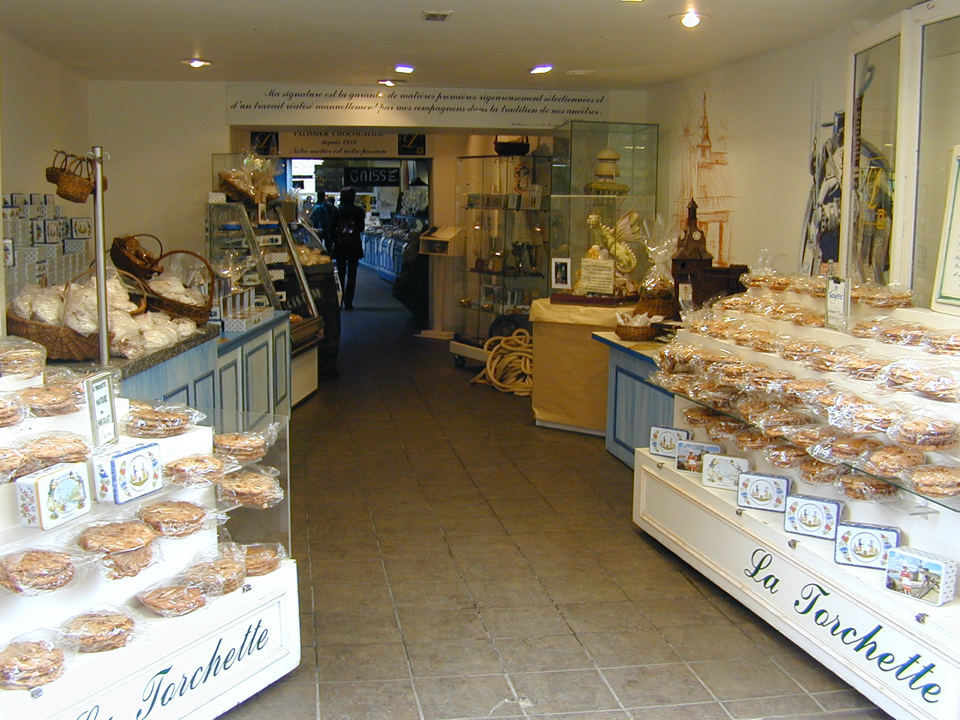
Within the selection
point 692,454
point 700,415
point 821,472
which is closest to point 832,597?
point 821,472

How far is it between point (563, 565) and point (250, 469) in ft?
5.50

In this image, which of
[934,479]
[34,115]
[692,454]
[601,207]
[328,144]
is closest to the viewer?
[934,479]

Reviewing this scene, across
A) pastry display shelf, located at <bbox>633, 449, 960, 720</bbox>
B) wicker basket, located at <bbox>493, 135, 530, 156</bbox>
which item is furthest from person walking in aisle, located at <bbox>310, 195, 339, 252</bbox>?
pastry display shelf, located at <bbox>633, 449, 960, 720</bbox>

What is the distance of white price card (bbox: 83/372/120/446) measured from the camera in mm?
2721

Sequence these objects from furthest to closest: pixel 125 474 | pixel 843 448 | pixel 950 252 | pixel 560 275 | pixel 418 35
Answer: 1. pixel 560 275
2. pixel 418 35
3. pixel 950 252
4. pixel 843 448
5. pixel 125 474

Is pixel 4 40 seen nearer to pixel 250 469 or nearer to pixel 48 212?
pixel 48 212

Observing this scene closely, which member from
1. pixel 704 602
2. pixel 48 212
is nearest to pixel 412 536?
pixel 704 602

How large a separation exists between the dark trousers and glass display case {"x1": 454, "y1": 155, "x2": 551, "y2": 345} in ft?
14.8

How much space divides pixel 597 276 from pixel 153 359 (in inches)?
137

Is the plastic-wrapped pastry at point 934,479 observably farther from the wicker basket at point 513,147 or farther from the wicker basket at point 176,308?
the wicker basket at point 513,147

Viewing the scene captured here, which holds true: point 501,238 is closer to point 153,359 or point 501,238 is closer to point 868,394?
point 153,359

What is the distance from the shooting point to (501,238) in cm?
894

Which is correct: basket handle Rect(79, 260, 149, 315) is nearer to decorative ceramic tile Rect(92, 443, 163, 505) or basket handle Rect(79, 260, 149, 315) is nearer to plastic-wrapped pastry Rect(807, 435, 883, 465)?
decorative ceramic tile Rect(92, 443, 163, 505)

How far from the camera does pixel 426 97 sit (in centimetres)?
839
